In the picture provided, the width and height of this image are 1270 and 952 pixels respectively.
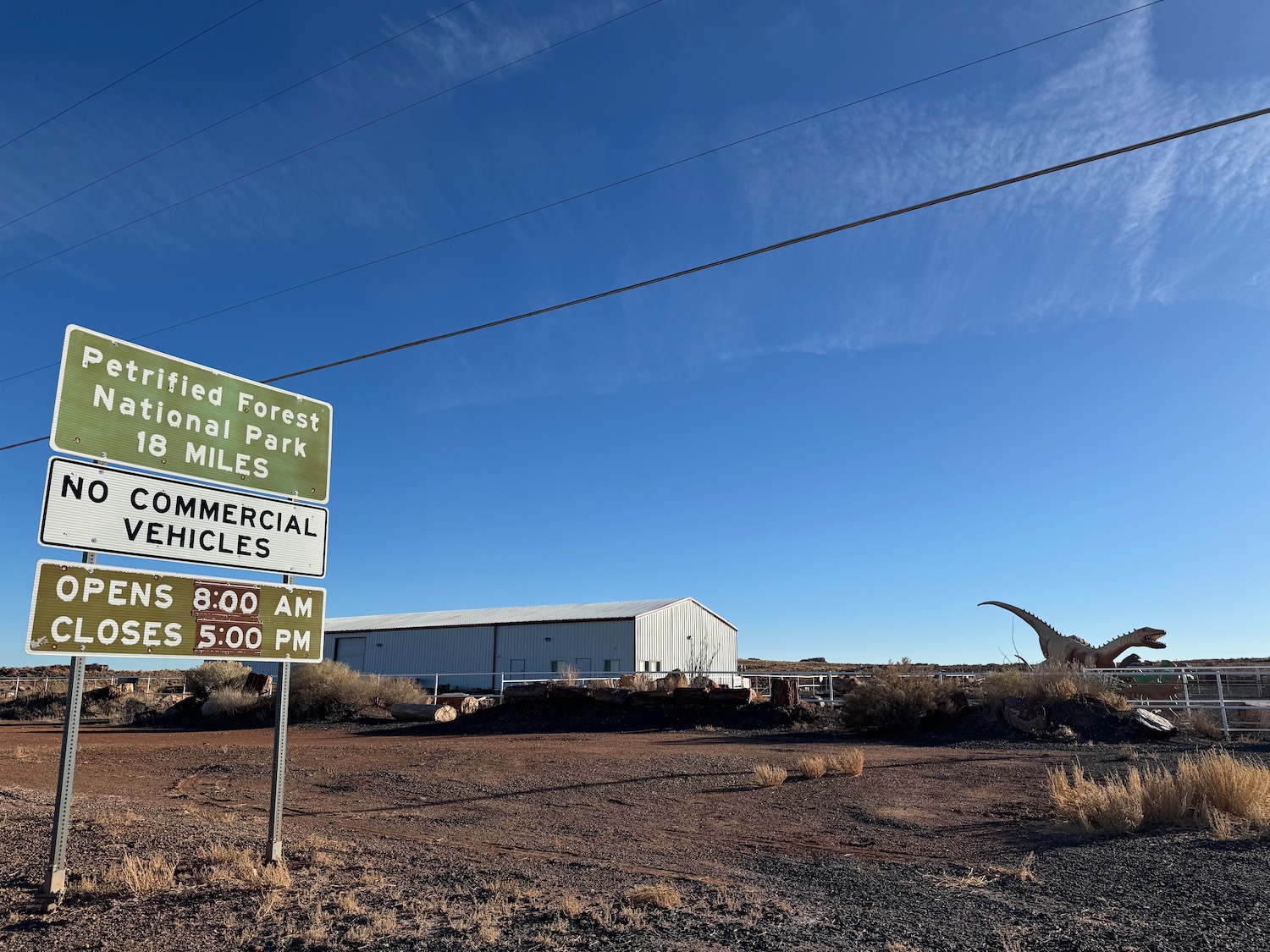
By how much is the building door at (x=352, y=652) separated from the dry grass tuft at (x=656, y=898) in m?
46.5

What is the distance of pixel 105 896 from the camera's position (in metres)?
6.72

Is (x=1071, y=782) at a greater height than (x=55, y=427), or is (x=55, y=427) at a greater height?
(x=55, y=427)

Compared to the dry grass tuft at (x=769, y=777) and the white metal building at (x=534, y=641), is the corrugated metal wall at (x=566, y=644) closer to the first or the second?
the white metal building at (x=534, y=641)

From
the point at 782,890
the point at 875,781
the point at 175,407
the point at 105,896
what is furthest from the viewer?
the point at 875,781

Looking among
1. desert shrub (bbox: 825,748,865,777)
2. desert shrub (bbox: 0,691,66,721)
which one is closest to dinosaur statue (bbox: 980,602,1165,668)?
desert shrub (bbox: 825,748,865,777)

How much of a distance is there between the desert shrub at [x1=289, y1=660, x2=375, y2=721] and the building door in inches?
892

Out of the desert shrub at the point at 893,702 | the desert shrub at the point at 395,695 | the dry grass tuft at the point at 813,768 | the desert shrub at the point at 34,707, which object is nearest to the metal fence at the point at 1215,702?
the desert shrub at the point at 893,702

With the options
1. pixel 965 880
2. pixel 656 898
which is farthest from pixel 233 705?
pixel 965 880

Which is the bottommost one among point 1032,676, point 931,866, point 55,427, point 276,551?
point 931,866

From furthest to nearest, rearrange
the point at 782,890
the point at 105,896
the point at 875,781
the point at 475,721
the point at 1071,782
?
the point at 475,721 → the point at 875,781 → the point at 1071,782 → the point at 782,890 → the point at 105,896

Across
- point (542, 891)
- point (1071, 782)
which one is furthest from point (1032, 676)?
point (542, 891)

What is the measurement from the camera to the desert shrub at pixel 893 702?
1947 centimetres

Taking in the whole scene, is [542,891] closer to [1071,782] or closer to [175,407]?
[175,407]

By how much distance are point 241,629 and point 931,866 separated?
6582 millimetres
